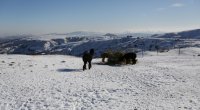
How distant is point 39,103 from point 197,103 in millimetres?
8481

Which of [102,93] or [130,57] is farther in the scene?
[130,57]

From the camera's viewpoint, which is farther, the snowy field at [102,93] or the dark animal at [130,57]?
the dark animal at [130,57]

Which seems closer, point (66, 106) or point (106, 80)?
point (66, 106)

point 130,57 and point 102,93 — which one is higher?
point 130,57

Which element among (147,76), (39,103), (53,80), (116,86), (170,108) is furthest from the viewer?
(147,76)

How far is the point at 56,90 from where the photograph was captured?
705 inches

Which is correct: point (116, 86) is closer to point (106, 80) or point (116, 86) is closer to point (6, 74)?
point (106, 80)

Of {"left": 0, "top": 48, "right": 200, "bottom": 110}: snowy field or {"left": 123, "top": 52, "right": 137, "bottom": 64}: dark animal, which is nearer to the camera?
{"left": 0, "top": 48, "right": 200, "bottom": 110}: snowy field

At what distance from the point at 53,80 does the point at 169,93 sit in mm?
9457

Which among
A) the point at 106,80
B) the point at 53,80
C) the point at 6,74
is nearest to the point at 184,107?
the point at 106,80

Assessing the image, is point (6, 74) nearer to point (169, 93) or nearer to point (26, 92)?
point (26, 92)

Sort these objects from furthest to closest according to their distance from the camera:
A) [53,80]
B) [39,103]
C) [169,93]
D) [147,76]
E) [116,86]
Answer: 1. [147,76]
2. [53,80]
3. [116,86]
4. [169,93]
5. [39,103]

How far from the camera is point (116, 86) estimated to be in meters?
19.4

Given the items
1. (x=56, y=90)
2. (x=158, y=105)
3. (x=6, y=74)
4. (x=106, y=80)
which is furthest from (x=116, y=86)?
(x=6, y=74)
